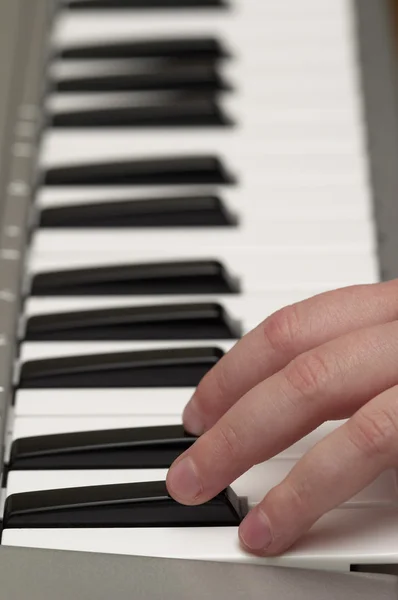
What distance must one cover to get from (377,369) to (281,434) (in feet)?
0.33

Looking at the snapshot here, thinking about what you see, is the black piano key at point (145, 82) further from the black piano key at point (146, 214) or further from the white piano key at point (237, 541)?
the white piano key at point (237, 541)

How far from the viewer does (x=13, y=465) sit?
99 cm

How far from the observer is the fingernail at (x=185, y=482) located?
90 cm

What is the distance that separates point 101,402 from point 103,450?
76 millimetres

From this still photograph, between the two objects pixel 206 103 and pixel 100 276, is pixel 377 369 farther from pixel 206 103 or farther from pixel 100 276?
pixel 206 103

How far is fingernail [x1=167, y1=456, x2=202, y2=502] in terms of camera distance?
2.96 ft

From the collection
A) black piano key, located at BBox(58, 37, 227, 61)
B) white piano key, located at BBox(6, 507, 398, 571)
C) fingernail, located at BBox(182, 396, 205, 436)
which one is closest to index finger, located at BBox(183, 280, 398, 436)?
fingernail, located at BBox(182, 396, 205, 436)

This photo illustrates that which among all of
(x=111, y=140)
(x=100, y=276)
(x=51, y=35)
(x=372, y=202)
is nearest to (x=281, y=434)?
(x=100, y=276)

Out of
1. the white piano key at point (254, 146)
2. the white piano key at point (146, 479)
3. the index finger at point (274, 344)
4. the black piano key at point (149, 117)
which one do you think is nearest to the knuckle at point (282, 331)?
the index finger at point (274, 344)

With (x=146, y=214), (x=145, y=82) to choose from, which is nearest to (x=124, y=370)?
(x=146, y=214)

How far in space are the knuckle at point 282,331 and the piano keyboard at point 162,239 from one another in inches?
3.7

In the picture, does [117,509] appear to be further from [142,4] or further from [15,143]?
[142,4]

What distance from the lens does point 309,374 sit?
2.98 feet

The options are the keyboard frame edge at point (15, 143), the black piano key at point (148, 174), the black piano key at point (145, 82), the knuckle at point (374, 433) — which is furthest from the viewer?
the black piano key at point (145, 82)
